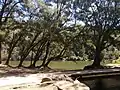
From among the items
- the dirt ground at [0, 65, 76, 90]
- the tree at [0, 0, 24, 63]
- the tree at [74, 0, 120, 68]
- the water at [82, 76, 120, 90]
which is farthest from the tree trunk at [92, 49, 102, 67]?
the dirt ground at [0, 65, 76, 90]

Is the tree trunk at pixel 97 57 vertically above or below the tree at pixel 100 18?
below

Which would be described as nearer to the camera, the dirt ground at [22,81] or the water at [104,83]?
the dirt ground at [22,81]

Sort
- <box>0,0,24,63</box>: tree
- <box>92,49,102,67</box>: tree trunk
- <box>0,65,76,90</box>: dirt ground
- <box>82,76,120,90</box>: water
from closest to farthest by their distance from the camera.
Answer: <box>0,65,76,90</box>: dirt ground → <box>82,76,120,90</box>: water → <box>0,0,24,63</box>: tree → <box>92,49,102,67</box>: tree trunk

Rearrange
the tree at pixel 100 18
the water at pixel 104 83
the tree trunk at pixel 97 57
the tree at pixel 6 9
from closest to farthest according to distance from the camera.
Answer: the water at pixel 104 83 → the tree at pixel 6 9 → the tree at pixel 100 18 → the tree trunk at pixel 97 57

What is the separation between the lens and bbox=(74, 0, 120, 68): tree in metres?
23.4

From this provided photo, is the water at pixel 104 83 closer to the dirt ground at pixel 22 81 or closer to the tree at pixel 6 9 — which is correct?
the dirt ground at pixel 22 81

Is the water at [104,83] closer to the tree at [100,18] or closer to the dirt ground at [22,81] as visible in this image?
the dirt ground at [22,81]

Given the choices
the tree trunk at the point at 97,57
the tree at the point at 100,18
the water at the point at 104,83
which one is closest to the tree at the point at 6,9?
the tree at the point at 100,18

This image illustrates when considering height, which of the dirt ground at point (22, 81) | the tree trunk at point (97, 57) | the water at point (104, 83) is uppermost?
the tree trunk at point (97, 57)

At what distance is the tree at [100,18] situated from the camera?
76.8 ft

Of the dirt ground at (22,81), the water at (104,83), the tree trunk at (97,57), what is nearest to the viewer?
the dirt ground at (22,81)

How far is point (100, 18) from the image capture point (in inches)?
953

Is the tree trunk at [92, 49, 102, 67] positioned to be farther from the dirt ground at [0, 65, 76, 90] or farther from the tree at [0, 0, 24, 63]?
the dirt ground at [0, 65, 76, 90]

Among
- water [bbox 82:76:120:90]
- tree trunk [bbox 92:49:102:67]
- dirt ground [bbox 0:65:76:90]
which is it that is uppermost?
tree trunk [bbox 92:49:102:67]
